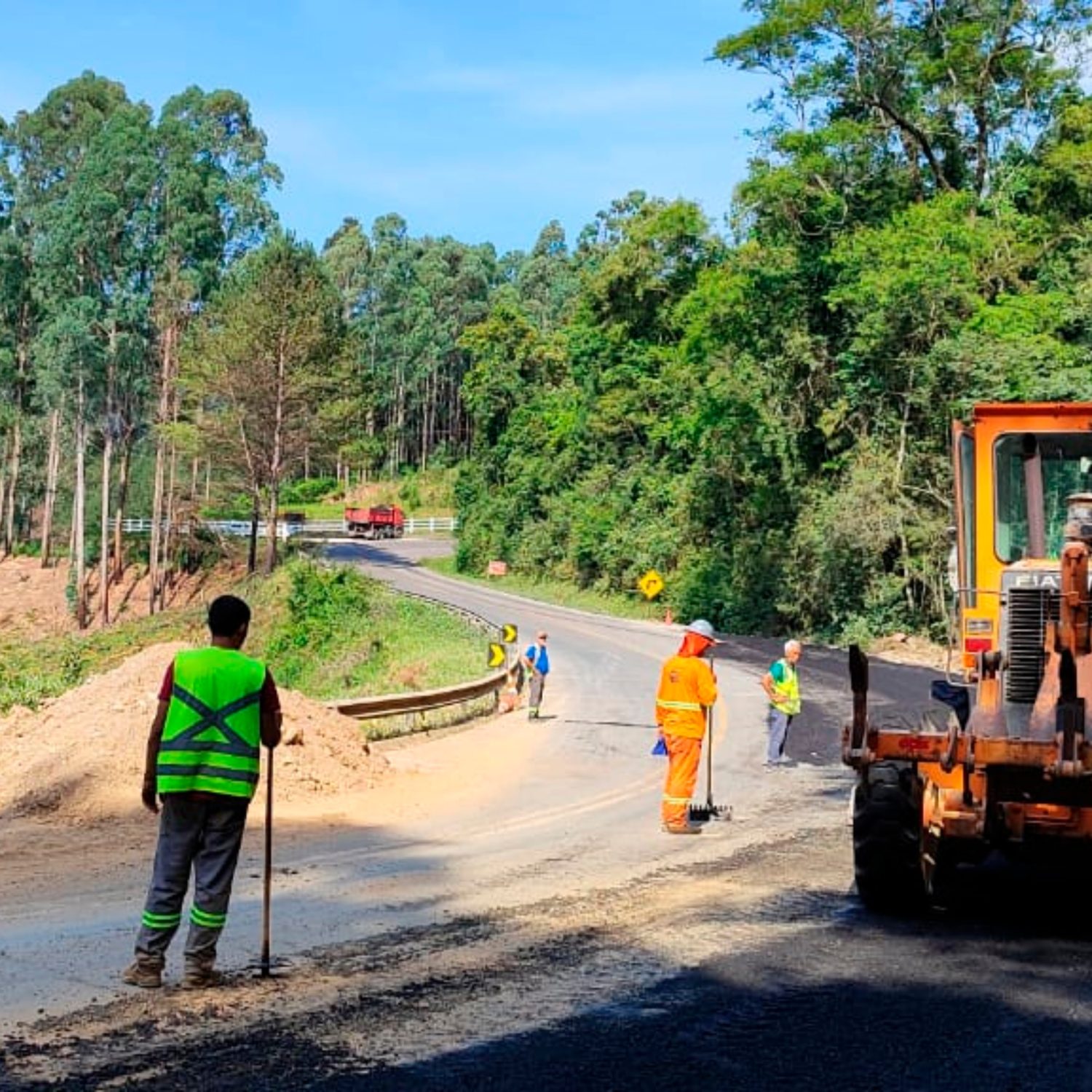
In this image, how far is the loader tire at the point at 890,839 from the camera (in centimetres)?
838

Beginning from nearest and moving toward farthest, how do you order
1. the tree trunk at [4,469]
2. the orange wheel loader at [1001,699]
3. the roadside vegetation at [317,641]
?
the orange wheel loader at [1001,699], the roadside vegetation at [317,641], the tree trunk at [4,469]

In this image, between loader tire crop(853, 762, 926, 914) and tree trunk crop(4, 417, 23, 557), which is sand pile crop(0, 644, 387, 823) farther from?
tree trunk crop(4, 417, 23, 557)

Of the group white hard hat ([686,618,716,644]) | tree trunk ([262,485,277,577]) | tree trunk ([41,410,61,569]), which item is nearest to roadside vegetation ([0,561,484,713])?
tree trunk ([262,485,277,577])

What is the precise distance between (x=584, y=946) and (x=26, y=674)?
32508 millimetres

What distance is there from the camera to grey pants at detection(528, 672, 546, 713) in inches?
854

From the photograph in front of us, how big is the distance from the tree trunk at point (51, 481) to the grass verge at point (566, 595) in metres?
18.5

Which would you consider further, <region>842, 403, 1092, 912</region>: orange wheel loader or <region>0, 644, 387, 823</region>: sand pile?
<region>0, 644, 387, 823</region>: sand pile

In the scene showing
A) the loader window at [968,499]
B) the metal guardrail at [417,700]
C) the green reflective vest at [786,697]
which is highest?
the loader window at [968,499]

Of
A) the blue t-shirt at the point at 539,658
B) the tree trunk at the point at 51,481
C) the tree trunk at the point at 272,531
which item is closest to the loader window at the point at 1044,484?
the blue t-shirt at the point at 539,658

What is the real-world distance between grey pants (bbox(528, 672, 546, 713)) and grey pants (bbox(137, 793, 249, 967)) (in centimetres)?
1497

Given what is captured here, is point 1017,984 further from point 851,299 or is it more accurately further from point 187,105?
point 187,105

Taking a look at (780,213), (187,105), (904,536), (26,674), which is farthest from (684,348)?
(187,105)

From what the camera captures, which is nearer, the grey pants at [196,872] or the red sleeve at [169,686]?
the grey pants at [196,872]

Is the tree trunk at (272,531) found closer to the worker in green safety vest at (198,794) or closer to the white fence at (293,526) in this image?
the white fence at (293,526)
